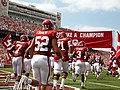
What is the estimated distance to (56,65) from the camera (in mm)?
9820

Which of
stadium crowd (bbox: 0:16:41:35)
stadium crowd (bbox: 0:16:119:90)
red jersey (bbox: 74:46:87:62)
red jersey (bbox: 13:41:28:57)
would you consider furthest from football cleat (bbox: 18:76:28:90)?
stadium crowd (bbox: 0:16:41:35)

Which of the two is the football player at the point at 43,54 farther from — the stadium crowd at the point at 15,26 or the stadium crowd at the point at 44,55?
the stadium crowd at the point at 15,26

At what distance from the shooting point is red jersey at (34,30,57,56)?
6639 millimetres

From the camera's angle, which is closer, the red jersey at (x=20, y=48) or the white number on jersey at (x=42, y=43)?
the white number on jersey at (x=42, y=43)

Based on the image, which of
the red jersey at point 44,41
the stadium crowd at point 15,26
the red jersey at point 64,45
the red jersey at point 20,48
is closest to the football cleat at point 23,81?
the red jersey at point 44,41

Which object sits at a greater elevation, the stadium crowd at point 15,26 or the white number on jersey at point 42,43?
the stadium crowd at point 15,26

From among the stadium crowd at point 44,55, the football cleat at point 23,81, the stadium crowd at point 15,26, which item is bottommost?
the football cleat at point 23,81

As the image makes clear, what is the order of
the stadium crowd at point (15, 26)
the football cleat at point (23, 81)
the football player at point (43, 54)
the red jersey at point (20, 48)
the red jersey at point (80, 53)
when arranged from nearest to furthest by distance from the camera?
the football player at point (43, 54) → the football cleat at point (23, 81) → the red jersey at point (20, 48) → the red jersey at point (80, 53) → the stadium crowd at point (15, 26)

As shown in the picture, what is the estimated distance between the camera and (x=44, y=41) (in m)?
6.67

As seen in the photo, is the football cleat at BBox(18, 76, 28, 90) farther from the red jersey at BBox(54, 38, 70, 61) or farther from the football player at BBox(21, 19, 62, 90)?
the red jersey at BBox(54, 38, 70, 61)

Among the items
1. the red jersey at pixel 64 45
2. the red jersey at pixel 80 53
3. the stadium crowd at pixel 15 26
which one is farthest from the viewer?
the stadium crowd at pixel 15 26

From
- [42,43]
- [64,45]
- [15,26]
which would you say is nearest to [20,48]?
[64,45]

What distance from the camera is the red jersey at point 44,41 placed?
21.8ft

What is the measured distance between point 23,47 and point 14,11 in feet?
269
